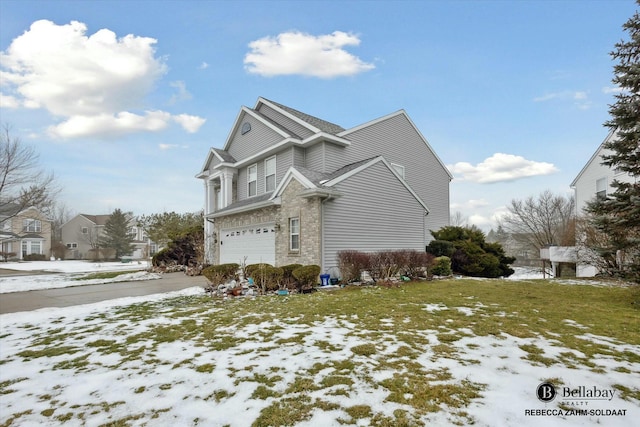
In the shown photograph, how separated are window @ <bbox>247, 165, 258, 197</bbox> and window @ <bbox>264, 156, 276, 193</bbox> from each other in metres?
0.97

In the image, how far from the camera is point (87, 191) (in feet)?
86.6

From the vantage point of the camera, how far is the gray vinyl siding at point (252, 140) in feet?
55.9

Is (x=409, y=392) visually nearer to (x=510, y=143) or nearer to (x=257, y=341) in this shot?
(x=257, y=341)

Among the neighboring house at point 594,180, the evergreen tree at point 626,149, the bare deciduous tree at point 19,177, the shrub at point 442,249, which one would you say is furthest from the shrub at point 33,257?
the neighboring house at point 594,180

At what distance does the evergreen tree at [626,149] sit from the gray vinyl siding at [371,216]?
6758mm

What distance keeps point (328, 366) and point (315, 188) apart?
24.9 ft

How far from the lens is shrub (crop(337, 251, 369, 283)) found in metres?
10.8

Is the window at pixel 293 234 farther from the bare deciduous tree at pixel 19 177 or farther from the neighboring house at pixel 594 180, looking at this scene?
the bare deciduous tree at pixel 19 177

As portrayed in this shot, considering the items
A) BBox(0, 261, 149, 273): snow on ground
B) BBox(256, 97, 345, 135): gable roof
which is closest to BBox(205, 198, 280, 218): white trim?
BBox(256, 97, 345, 135): gable roof

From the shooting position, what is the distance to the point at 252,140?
722 inches

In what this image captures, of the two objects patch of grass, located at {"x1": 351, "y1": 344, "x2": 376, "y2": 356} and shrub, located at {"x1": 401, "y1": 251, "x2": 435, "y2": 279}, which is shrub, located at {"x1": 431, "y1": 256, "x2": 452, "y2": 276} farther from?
patch of grass, located at {"x1": 351, "y1": 344, "x2": 376, "y2": 356}

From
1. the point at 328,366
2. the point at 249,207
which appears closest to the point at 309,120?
the point at 249,207

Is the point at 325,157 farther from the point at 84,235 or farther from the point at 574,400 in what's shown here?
the point at 84,235

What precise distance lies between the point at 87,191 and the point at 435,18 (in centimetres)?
2763
